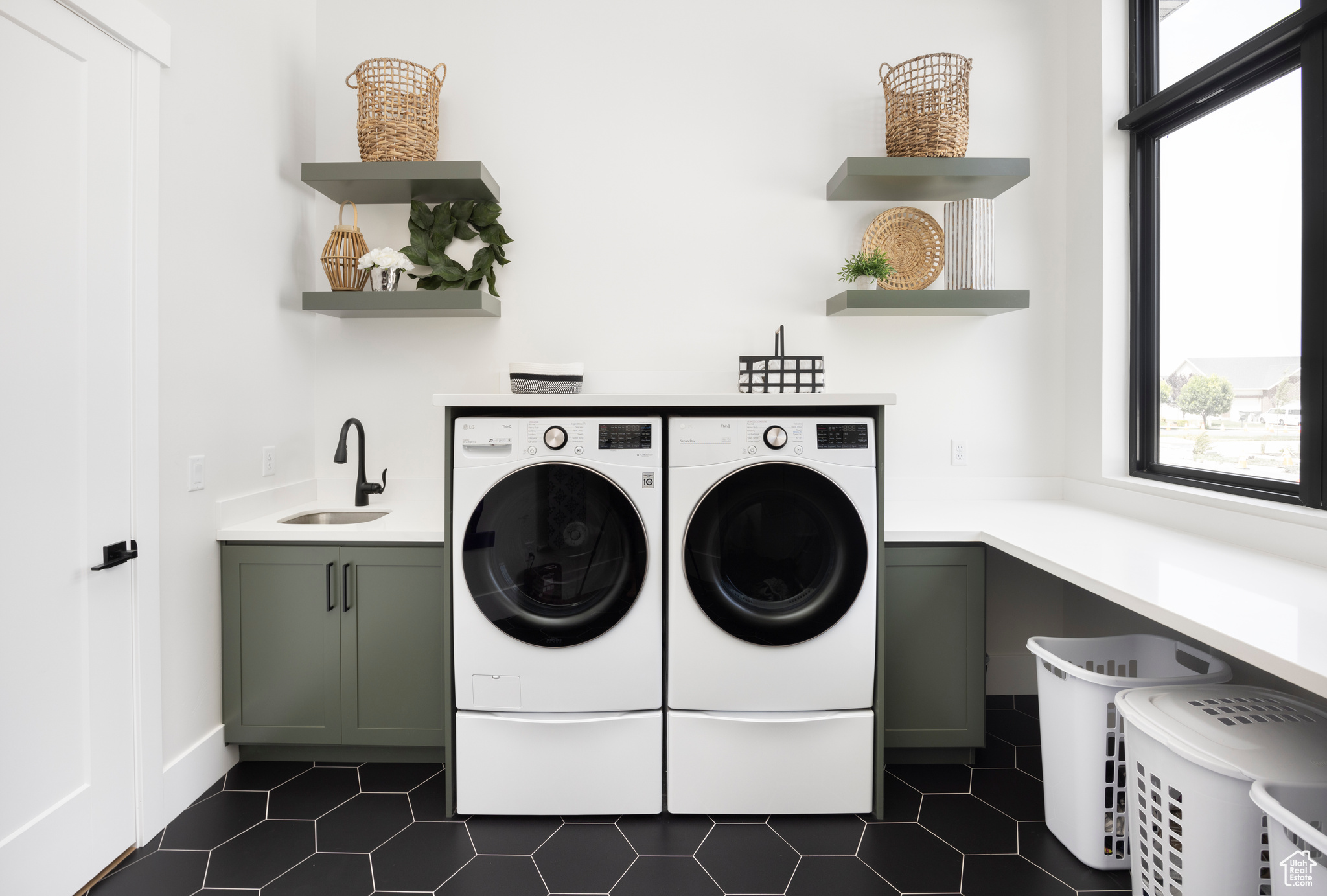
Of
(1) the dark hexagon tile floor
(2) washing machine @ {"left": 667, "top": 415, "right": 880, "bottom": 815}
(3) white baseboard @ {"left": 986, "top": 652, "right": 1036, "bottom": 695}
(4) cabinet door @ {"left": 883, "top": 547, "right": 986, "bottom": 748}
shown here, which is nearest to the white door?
(1) the dark hexagon tile floor

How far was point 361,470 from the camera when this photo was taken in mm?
2488

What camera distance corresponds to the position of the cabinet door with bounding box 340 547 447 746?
209cm

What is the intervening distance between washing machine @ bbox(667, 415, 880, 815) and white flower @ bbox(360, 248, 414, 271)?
1.28m

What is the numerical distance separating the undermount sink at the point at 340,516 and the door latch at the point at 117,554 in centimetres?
66

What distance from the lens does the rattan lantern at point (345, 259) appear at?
242cm

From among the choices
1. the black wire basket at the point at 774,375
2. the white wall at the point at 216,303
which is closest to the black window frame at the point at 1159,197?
the black wire basket at the point at 774,375

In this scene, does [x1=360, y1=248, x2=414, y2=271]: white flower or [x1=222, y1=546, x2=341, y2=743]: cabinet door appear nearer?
[x1=222, y1=546, x2=341, y2=743]: cabinet door

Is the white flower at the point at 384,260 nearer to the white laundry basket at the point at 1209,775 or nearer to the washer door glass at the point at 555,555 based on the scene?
the washer door glass at the point at 555,555

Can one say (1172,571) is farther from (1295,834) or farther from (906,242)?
(906,242)

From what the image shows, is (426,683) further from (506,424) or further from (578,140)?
(578,140)

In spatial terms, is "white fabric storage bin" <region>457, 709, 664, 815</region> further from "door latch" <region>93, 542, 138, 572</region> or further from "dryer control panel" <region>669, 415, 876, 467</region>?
"door latch" <region>93, 542, 138, 572</region>

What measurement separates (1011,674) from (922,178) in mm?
1964

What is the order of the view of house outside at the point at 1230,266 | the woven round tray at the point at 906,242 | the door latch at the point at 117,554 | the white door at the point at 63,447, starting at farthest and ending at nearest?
the woven round tray at the point at 906,242, the view of house outside at the point at 1230,266, the door latch at the point at 117,554, the white door at the point at 63,447

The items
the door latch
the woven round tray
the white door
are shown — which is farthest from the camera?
the woven round tray
